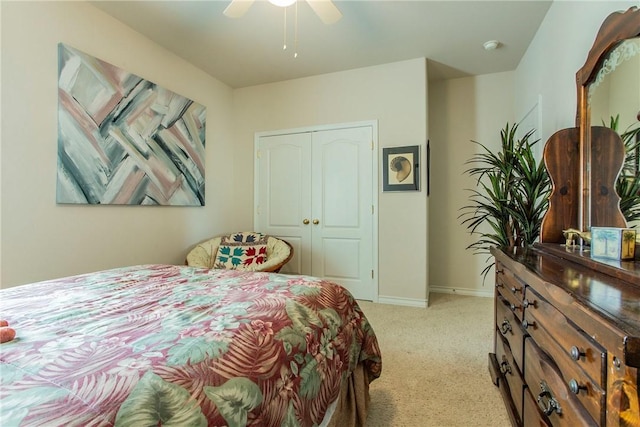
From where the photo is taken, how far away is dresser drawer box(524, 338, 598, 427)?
2.36 feet

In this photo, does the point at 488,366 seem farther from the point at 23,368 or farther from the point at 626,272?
the point at 23,368

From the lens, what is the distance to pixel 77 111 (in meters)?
2.30

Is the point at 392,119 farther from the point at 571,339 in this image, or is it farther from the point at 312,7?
the point at 571,339

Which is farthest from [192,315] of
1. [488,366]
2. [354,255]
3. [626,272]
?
[354,255]

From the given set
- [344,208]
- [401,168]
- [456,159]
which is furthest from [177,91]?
[456,159]

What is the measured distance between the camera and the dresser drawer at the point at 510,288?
1.24 metres

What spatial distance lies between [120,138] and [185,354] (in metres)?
2.52

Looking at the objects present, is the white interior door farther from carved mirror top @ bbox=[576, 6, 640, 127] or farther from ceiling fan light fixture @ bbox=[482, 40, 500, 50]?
carved mirror top @ bbox=[576, 6, 640, 127]

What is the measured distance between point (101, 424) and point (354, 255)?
3190 mm

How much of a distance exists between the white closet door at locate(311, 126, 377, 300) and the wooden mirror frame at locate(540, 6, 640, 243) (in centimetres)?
202

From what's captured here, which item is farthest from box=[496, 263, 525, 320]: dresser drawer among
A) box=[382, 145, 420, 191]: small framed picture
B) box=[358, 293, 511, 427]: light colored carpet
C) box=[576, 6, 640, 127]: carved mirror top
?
box=[382, 145, 420, 191]: small framed picture

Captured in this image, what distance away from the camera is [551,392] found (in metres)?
0.88

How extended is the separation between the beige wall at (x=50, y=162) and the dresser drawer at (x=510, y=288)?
2858 millimetres

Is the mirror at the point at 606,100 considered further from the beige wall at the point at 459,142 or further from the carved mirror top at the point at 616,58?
the beige wall at the point at 459,142
